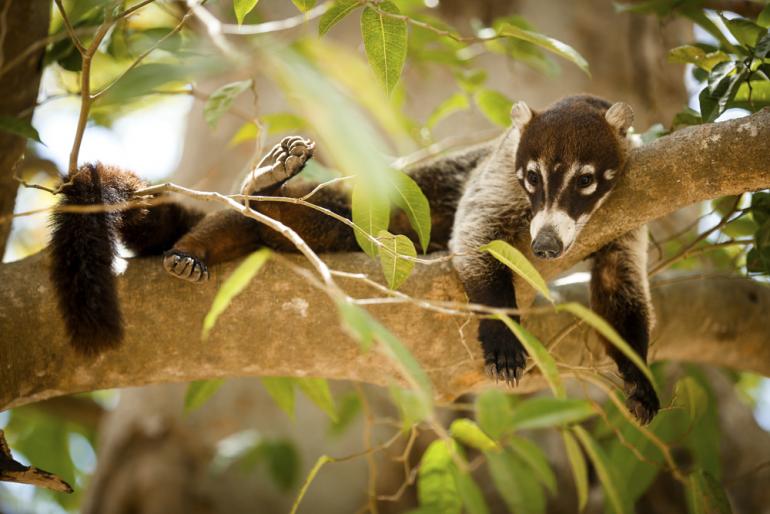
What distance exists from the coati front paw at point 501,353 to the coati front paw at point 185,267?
1.35m

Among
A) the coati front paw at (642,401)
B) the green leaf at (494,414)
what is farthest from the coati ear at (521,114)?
the green leaf at (494,414)

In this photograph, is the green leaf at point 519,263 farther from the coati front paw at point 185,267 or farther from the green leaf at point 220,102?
the green leaf at point 220,102

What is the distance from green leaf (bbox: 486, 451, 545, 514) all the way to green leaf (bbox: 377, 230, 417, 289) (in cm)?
110

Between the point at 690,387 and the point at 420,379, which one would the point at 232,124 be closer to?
the point at 690,387

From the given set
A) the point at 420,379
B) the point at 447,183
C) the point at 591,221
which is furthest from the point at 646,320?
the point at 420,379

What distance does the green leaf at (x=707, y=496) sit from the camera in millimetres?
3393

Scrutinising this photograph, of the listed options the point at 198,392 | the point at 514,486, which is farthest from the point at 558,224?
the point at 198,392

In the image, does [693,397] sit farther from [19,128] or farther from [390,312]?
[19,128]

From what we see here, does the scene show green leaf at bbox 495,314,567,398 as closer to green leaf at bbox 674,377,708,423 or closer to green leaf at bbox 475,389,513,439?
green leaf at bbox 475,389,513,439

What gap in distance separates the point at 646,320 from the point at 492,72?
358 centimetres

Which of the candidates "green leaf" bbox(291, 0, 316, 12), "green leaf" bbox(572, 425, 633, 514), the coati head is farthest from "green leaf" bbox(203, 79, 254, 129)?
"green leaf" bbox(572, 425, 633, 514)

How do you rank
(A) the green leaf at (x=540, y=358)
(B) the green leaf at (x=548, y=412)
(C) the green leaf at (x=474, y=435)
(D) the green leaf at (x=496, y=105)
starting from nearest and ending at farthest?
1. (A) the green leaf at (x=540, y=358)
2. (B) the green leaf at (x=548, y=412)
3. (C) the green leaf at (x=474, y=435)
4. (D) the green leaf at (x=496, y=105)

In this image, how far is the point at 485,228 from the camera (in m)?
3.81

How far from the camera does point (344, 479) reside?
21.6 ft
